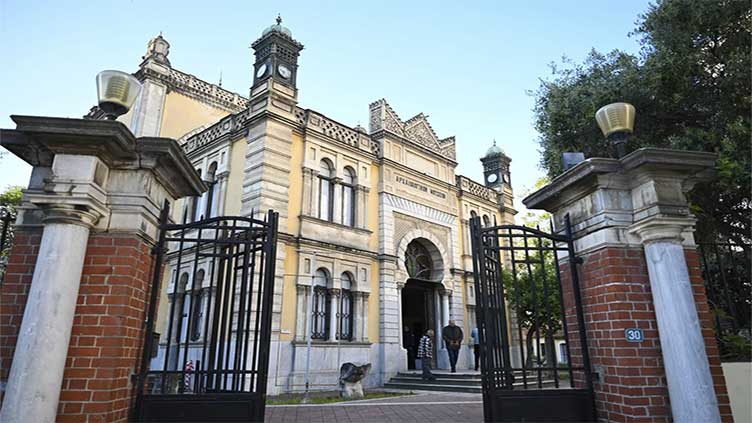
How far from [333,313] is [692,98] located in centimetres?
1050

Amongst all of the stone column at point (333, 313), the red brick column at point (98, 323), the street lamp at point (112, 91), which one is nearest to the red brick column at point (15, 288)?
the red brick column at point (98, 323)

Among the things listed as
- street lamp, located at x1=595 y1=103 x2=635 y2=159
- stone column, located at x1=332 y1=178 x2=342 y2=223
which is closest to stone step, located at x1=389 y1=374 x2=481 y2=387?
stone column, located at x1=332 y1=178 x2=342 y2=223

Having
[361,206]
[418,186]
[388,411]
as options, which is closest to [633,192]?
[388,411]

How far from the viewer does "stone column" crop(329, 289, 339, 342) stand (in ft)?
45.3

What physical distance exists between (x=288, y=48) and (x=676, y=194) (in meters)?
13.7

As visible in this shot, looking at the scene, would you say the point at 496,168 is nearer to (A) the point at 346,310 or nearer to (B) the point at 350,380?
(A) the point at 346,310

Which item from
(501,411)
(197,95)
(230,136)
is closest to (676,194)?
(501,411)

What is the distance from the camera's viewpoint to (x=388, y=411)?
845 centimetres

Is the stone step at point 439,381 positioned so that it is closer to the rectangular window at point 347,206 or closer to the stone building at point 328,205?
the stone building at point 328,205

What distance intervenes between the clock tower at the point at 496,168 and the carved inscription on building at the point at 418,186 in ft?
17.3

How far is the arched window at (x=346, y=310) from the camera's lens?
14.3 meters

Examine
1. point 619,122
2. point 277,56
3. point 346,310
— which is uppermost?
point 277,56

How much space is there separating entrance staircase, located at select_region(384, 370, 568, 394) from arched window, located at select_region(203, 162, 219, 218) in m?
7.95

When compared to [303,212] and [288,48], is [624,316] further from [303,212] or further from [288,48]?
[288,48]
